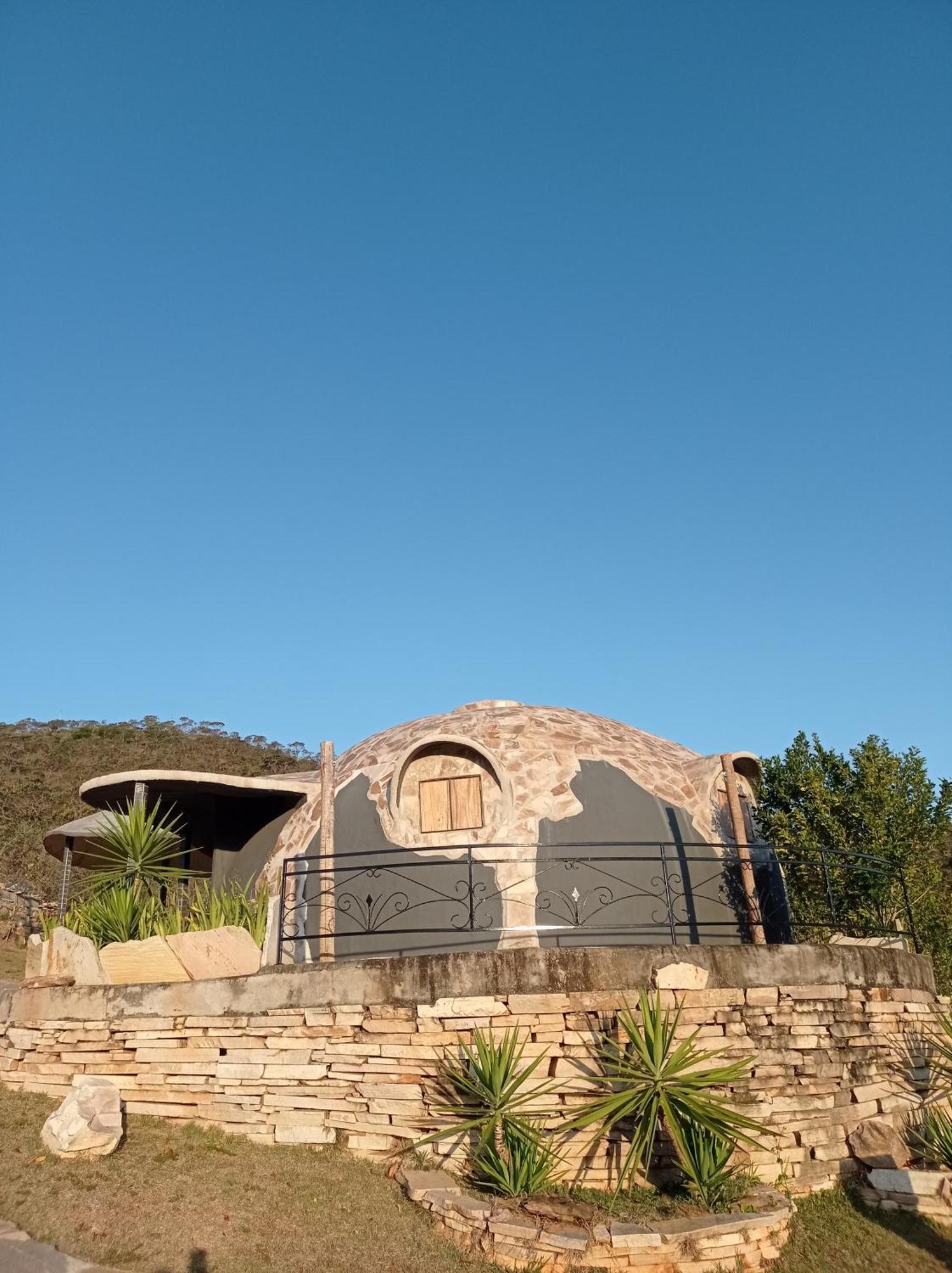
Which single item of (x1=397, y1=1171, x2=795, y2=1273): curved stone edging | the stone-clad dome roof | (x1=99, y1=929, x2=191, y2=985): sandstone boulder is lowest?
(x1=397, y1=1171, x2=795, y2=1273): curved stone edging

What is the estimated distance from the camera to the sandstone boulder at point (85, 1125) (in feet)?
27.1

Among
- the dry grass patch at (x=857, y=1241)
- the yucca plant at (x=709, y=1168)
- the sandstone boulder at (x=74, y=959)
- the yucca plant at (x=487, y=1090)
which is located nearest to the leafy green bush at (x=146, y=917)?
the sandstone boulder at (x=74, y=959)

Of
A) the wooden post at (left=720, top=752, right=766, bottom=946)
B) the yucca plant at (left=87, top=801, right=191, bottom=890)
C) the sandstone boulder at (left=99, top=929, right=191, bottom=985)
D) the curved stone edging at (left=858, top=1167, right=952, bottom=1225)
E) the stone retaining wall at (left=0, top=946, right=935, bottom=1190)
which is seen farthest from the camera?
the yucca plant at (left=87, top=801, right=191, bottom=890)

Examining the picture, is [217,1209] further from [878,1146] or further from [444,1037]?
[878,1146]

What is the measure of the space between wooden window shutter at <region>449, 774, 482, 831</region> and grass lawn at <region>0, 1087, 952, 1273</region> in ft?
13.6

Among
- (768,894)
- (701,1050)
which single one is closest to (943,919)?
(768,894)

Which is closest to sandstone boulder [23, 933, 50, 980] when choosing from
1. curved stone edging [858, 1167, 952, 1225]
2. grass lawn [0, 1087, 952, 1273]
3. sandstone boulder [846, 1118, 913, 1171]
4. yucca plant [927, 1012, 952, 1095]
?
grass lawn [0, 1087, 952, 1273]

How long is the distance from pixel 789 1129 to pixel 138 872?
7904 mm

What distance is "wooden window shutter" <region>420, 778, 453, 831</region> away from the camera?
11.8 m

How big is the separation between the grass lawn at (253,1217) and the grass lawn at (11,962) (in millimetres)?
7081

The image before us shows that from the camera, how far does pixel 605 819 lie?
38.8ft

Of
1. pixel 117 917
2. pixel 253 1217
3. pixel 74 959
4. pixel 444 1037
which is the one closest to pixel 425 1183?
pixel 444 1037

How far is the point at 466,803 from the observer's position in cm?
1192

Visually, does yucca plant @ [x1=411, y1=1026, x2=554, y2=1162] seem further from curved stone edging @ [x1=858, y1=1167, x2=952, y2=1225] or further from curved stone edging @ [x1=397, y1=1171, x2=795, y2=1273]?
curved stone edging @ [x1=858, y1=1167, x2=952, y2=1225]
